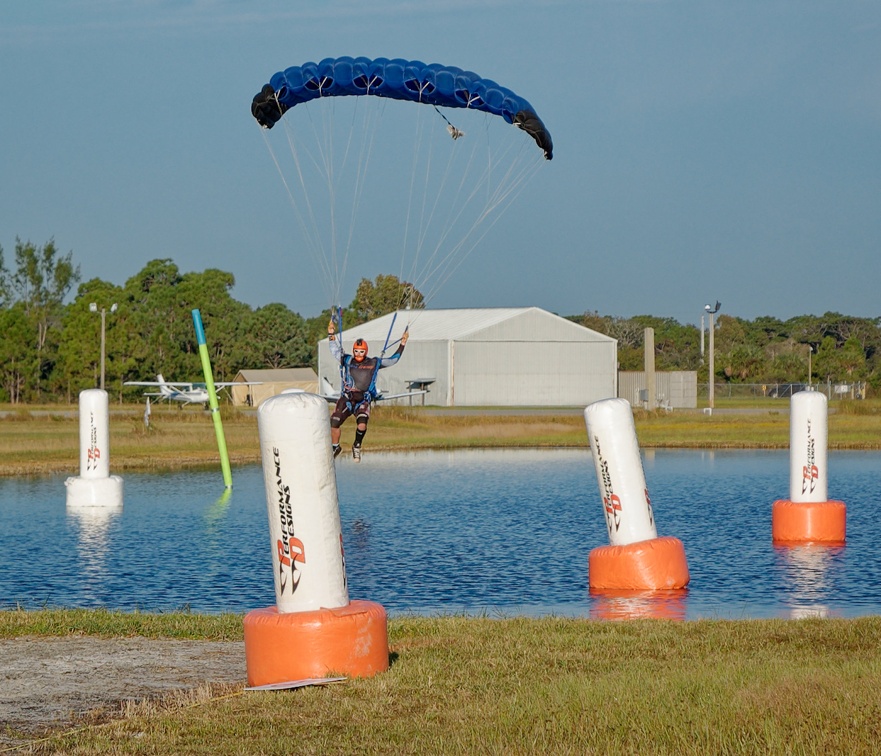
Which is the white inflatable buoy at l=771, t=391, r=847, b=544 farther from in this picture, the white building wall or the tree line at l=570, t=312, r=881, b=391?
the tree line at l=570, t=312, r=881, b=391

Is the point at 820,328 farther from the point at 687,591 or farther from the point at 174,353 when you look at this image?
the point at 687,591

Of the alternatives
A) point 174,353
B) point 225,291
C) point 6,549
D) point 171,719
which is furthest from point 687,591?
point 225,291

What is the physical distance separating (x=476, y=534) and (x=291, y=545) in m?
14.7

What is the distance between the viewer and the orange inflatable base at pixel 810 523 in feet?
71.5

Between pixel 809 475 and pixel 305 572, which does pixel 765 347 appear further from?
pixel 305 572

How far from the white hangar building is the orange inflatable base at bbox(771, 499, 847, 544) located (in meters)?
70.1

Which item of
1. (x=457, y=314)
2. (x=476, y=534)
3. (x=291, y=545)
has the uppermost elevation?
(x=457, y=314)

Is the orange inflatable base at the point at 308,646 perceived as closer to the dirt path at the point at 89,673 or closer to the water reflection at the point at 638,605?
the dirt path at the point at 89,673

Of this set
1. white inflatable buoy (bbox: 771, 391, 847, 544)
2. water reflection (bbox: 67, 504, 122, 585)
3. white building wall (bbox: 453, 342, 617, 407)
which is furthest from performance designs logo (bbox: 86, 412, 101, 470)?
white building wall (bbox: 453, 342, 617, 407)

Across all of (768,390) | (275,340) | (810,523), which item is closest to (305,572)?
(810,523)

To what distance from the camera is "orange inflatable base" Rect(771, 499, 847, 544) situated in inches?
858

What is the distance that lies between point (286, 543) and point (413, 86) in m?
15.4

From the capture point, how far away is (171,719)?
27.8ft

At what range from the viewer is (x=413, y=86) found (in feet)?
77.8
